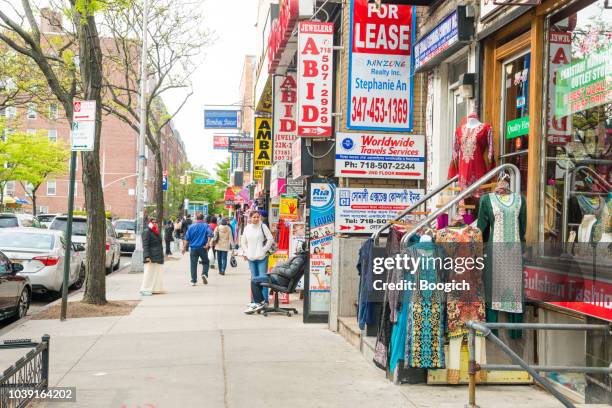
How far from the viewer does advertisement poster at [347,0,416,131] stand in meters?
9.88

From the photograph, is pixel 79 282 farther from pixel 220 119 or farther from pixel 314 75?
pixel 220 119

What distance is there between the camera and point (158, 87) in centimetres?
2992

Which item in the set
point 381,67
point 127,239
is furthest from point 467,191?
point 127,239

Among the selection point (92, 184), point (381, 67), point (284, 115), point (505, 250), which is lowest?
point (505, 250)

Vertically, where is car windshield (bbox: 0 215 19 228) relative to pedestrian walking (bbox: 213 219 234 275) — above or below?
above

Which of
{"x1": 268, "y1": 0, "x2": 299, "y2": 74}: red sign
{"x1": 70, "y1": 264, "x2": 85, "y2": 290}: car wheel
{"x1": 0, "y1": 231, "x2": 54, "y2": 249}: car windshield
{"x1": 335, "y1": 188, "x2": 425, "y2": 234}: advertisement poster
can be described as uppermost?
{"x1": 268, "y1": 0, "x2": 299, "y2": 74}: red sign

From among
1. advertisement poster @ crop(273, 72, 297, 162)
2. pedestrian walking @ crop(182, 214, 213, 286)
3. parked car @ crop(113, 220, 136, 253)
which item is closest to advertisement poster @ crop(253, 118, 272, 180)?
advertisement poster @ crop(273, 72, 297, 162)

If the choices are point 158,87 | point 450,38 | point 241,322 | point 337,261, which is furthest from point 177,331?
point 158,87

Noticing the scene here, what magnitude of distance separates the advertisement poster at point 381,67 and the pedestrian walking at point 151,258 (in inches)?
281

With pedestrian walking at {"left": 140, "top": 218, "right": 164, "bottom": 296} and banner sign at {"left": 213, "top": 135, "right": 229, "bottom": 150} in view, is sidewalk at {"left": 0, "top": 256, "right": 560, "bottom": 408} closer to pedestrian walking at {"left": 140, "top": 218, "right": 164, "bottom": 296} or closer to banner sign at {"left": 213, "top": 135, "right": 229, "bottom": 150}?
pedestrian walking at {"left": 140, "top": 218, "right": 164, "bottom": 296}

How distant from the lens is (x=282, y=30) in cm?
1484

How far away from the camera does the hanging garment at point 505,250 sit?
6.18 m

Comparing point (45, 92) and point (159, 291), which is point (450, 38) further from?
point (45, 92)

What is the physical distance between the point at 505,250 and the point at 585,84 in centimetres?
159
